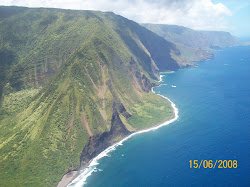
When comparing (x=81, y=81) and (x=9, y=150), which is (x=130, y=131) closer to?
(x=81, y=81)

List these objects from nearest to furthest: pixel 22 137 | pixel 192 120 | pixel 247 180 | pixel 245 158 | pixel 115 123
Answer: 1. pixel 247 180
2. pixel 245 158
3. pixel 22 137
4. pixel 115 123
5. pixel 192 120

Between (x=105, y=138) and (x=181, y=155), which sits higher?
(x=105, y=138)

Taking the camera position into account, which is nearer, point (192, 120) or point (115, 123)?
point (115, 123)

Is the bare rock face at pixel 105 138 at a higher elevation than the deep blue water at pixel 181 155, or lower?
higher

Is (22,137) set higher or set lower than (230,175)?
higher

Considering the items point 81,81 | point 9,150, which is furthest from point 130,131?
point 9,150

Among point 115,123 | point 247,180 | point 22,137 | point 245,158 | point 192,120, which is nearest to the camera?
point 247,180

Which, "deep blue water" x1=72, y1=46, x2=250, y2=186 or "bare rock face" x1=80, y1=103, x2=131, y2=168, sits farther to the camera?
"bare rock face" x1=80, y1=103, x2=131, y2=168

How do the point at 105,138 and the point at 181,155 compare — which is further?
the point at 105,138

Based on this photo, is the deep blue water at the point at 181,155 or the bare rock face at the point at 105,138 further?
the bare rock face at the point at 105,138

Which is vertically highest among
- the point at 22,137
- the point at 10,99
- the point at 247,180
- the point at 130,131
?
the point at 10,99

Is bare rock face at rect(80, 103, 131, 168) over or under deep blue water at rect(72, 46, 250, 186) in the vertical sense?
over
